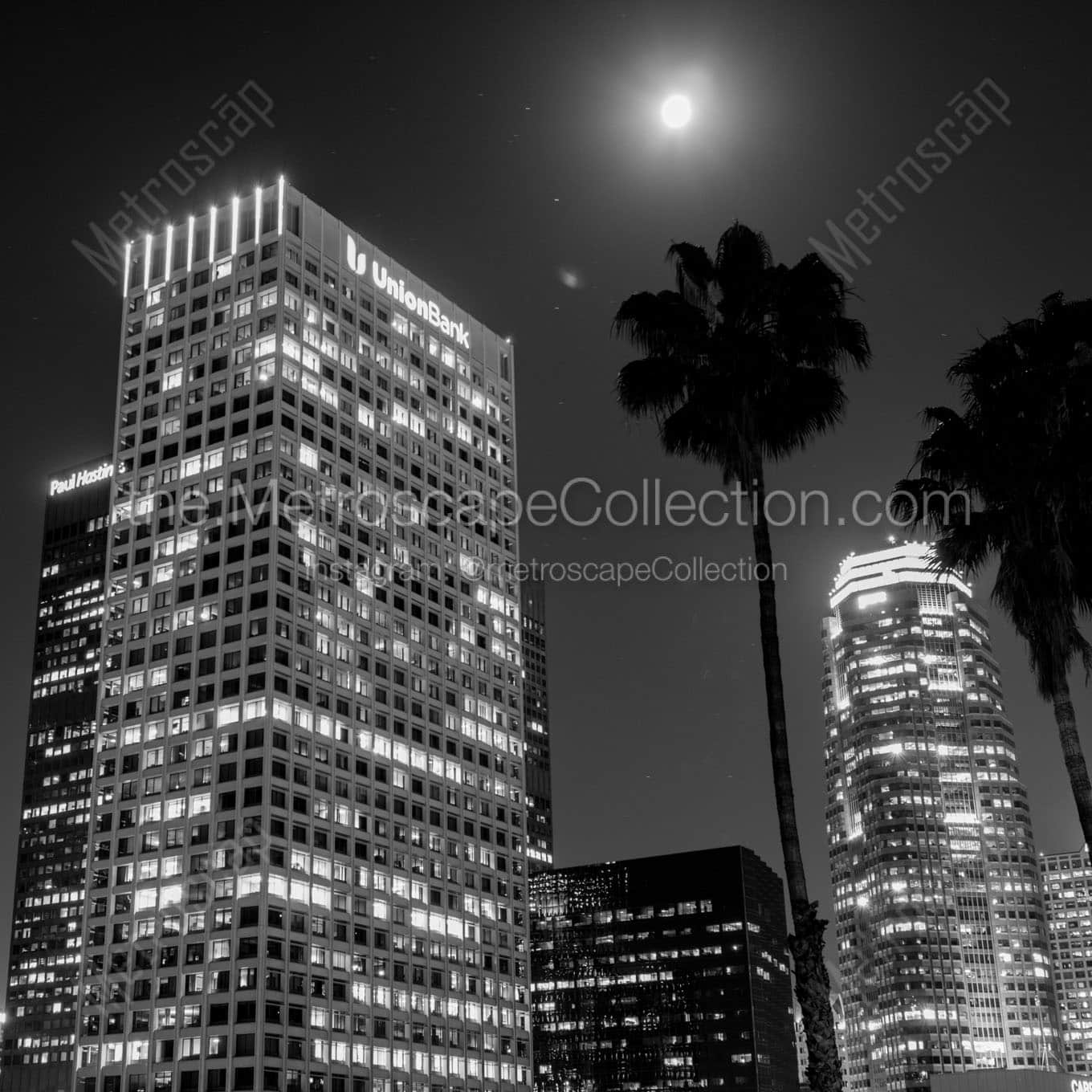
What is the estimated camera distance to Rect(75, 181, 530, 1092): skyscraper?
497ft

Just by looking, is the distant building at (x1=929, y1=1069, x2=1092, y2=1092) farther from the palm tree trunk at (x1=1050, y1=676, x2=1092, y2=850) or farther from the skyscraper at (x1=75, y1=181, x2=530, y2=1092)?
the skyscraper at (x1=75, y1=181, x2=530, y2=1092)

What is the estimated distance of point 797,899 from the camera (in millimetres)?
33719

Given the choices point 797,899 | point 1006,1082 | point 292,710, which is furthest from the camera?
point 292,710

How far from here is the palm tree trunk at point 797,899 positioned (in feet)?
106

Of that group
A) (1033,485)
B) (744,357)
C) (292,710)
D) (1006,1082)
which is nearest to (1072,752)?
(1033,485)

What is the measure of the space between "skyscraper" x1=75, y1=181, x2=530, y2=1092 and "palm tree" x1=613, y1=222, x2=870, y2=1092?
120923 mm

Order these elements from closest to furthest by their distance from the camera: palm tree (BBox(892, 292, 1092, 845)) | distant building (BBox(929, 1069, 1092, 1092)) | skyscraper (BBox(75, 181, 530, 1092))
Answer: palm tree (BBox(892, 292, 1092, 845)) → distant building (BBox(929, 1069, 1092, 1092)) → skyscraper (BBox(75, 181, 530, 1092))

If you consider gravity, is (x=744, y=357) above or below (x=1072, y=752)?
above

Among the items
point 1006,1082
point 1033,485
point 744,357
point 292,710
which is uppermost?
point 292,710

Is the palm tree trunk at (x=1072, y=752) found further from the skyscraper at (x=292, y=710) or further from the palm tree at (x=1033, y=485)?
the skyscraper at (x=292, y=710)

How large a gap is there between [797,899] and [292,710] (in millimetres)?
132331

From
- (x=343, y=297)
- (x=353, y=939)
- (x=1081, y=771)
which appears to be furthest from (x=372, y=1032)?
(x=1081, y=771)

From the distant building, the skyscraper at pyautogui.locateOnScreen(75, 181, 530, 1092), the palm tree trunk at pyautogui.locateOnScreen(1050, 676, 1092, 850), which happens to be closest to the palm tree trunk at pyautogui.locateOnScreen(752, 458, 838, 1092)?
the palm tree trunk at pyautogui.locateOnScreen(1050, 676, 1092, 850)

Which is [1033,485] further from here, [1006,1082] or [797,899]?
[1006,1082]
